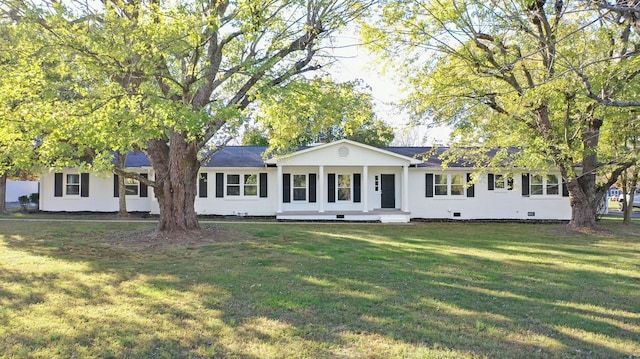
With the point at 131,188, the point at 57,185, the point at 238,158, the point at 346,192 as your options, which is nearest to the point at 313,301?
the point at 346,192

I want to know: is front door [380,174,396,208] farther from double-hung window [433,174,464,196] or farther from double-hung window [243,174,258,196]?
double-hung window [243,174,258,196]

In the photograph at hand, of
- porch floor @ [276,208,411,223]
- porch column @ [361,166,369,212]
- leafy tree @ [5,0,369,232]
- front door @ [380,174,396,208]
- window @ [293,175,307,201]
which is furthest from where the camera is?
front door @ [380,174,396,208]

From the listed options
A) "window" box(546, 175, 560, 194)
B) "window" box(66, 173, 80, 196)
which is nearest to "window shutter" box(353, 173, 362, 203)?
"window" box(546, 175, 560, 194)

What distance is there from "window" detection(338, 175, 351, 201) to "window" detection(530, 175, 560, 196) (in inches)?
357

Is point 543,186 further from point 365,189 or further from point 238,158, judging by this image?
point 238,158

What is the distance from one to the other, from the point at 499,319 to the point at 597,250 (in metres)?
8.23

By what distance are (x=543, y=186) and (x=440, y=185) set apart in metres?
5.05

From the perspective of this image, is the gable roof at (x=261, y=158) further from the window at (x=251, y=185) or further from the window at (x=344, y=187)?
the window at (x=344, y=187)

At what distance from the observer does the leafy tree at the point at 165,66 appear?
348 inches

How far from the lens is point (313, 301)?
5.86 metres

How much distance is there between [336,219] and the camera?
64.7 ft

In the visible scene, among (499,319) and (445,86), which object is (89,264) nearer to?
(499,319)

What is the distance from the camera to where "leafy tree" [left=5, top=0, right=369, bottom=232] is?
8836 millimetres

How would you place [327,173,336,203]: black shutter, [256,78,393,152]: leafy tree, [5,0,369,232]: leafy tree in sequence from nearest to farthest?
[5,0,369,232]: leafy tree
[256,78,393,152]: leafy tree
[327,173,336,203]: black shutter
